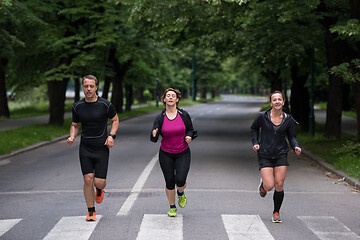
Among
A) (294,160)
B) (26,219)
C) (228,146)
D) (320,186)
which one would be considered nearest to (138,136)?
(228,146)

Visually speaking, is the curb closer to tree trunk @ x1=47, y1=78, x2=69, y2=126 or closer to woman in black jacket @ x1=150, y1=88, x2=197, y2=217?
woman in black jacket @ x1=150, y1=88, x2=197, y2=217

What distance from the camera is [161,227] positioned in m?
6.32

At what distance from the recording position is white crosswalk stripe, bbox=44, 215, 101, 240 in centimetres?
592

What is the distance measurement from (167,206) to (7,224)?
7.44 ft

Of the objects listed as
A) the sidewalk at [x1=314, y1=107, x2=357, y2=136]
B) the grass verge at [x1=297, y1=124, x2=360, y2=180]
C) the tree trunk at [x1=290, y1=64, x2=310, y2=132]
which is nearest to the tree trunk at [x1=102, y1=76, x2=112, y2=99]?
the sidewalk at [x1=314, y1=107, x2=357, y2=136]

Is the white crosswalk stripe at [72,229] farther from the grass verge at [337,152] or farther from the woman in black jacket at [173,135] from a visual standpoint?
the grass verge at [337,152]

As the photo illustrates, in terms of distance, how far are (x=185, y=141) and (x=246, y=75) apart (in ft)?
133

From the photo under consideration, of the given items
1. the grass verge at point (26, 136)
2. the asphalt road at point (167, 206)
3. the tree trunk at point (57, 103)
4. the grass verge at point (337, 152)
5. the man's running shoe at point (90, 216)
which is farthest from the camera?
the tree trunk at point (57, 103)

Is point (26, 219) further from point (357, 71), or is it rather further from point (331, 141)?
point (331, 141)

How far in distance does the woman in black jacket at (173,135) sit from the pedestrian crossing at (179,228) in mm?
638

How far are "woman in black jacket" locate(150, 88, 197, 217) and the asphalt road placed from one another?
675 mm

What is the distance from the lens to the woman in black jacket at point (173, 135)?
6582 millimetres

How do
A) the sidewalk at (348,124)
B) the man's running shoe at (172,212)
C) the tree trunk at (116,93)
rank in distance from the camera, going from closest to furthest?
the man's running shoe at (172,212) < the sidewalk at (348,124) < the tree trunk at (116,93)

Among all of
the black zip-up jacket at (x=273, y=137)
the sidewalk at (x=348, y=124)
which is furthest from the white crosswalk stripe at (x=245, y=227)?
the sidewalk at (x=348, y=124)
